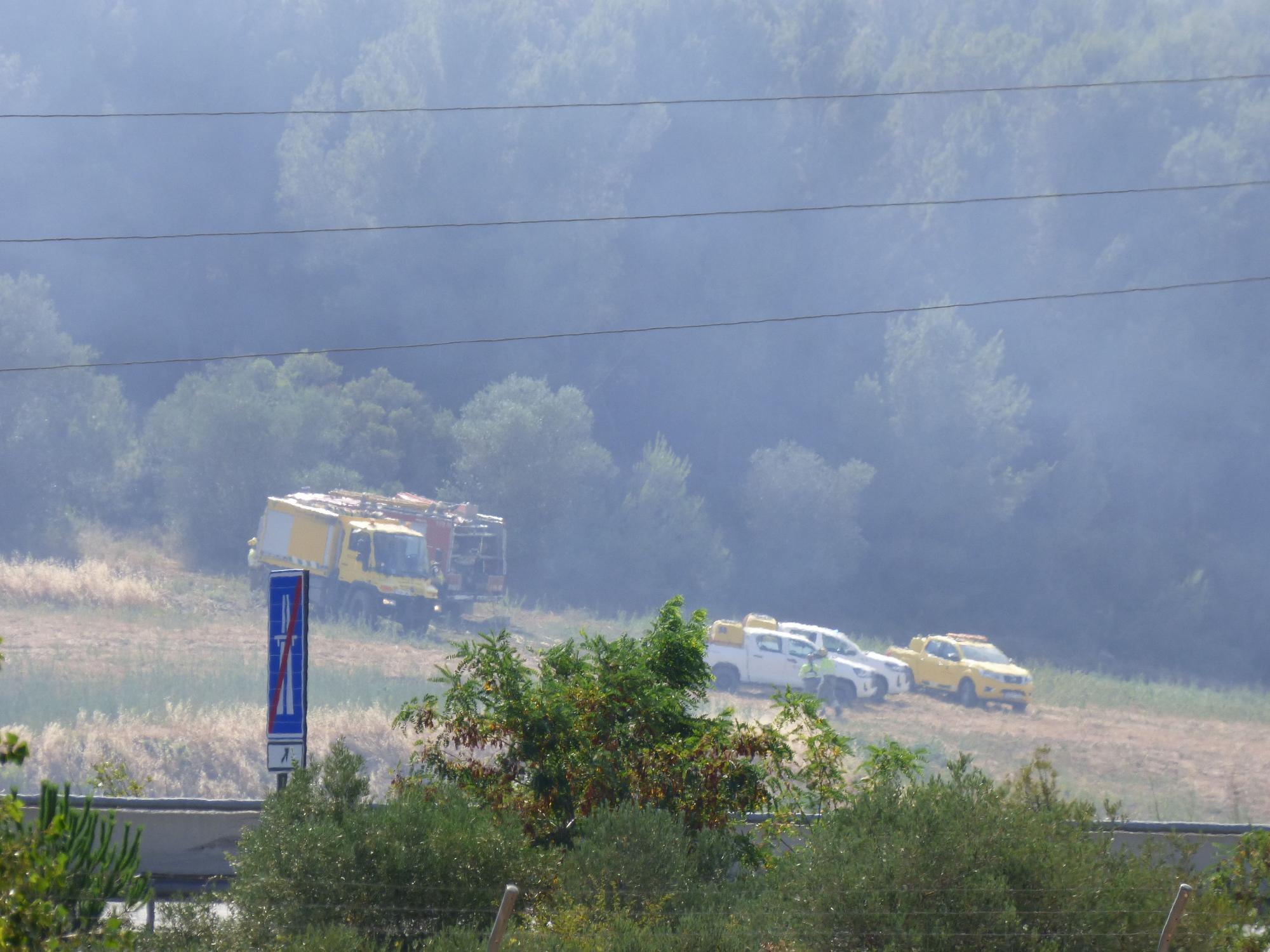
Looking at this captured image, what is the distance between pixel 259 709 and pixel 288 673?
39.3 meters

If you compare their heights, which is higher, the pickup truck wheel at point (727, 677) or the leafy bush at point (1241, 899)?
the pickup truck wheel at point (727, 677)

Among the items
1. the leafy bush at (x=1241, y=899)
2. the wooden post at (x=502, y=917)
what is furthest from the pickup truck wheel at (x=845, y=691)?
the wooden post at (x=502, y=917)

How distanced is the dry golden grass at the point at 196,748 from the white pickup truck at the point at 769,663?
545 inches

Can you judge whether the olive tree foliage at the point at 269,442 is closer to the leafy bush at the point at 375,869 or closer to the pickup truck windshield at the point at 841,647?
the pickup truck windshield at the point at 841,647

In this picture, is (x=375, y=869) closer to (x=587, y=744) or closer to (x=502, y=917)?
(x=502, y=917)

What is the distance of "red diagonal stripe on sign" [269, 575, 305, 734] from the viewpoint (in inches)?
372

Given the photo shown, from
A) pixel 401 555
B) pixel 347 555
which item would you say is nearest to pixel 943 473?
pixel 401 555

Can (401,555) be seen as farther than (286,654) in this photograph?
Yes

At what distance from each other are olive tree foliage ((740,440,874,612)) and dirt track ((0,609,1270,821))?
60.3ft

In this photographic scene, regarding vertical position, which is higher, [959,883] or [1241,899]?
[959,883]

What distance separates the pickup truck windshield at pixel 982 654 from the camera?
54.9 meters

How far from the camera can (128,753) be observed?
42.2 metres

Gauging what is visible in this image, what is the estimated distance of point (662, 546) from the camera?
7344 cm

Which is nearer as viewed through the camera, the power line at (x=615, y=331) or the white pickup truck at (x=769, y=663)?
the power line at (x=615, y=331)
